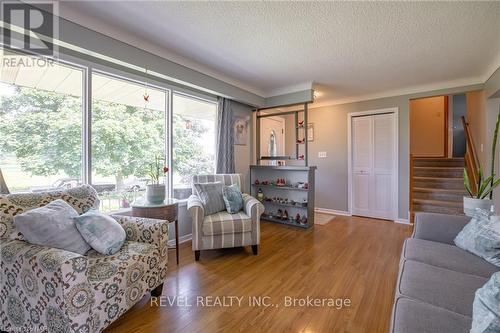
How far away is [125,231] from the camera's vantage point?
1.89 m

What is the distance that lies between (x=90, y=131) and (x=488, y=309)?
303 centimetres

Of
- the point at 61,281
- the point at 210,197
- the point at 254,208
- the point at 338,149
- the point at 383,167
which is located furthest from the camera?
the point at 338,149

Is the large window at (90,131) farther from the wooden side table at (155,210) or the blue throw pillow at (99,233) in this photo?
the blue throw pillow at (99,233)

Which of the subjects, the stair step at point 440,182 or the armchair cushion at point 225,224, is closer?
the armchair cushion at point 225,224

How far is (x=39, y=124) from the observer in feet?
6.74

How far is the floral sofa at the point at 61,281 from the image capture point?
1.21 metres

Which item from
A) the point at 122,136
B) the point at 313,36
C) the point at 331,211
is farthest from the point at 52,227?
the point at 331,211

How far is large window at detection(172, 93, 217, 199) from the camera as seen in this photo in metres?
3.22

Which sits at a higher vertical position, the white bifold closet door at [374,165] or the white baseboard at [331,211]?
the white bifold closet door at [374,165]

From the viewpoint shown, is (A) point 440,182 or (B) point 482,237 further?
(A) point 440,182

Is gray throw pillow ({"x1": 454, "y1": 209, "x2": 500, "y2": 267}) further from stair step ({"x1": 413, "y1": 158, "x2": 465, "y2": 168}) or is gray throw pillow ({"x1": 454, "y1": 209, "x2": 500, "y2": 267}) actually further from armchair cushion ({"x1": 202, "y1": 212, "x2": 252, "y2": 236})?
stair step ({"x1": 413, "y1": 158, "x2": 465, "y2": 168})

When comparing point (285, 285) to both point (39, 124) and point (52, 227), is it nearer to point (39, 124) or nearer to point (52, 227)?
point (52, 227)

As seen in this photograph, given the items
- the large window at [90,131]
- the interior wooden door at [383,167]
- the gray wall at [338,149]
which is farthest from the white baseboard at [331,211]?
the large window at [90,131]

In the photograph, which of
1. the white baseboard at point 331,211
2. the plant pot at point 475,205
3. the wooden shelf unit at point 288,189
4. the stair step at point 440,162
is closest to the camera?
the plant pot at point 475,205
